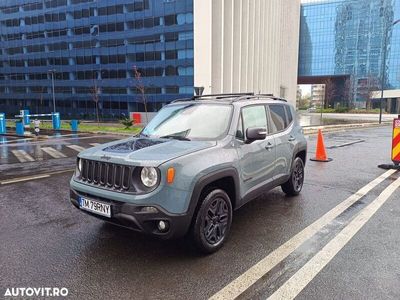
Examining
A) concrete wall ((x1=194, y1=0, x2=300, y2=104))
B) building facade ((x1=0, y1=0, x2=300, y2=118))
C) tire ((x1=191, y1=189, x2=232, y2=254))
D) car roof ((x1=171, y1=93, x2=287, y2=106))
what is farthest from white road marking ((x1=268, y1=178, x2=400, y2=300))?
building facade ((x1=0, y1=0, x2=300, y2=118))

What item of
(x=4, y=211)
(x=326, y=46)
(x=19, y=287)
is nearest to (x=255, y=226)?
(x=19, y=287)

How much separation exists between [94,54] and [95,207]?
5469 cm

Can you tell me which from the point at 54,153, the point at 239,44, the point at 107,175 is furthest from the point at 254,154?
the point at 239,44

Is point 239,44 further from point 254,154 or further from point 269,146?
point 254,154

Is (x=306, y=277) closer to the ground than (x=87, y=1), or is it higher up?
closer to the ground

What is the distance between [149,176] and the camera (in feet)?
11.8

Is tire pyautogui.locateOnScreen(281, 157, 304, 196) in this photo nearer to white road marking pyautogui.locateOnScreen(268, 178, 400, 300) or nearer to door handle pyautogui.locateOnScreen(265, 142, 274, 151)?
door handle pyautogui.locateOnScreen(265, 142, 274, 151)

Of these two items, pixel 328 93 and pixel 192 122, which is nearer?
pixel 192 122

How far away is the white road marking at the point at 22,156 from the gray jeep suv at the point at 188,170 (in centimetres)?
787

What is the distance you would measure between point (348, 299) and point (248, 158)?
2.06 meters

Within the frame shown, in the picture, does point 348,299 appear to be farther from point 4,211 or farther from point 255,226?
point 4,211

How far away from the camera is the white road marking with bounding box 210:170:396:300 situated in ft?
10.6

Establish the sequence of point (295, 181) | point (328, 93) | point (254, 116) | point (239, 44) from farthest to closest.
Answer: point (328, 93), point (239, 44), point (295, 181), point (254, 116)

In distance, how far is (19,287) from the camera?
10.8 ft
